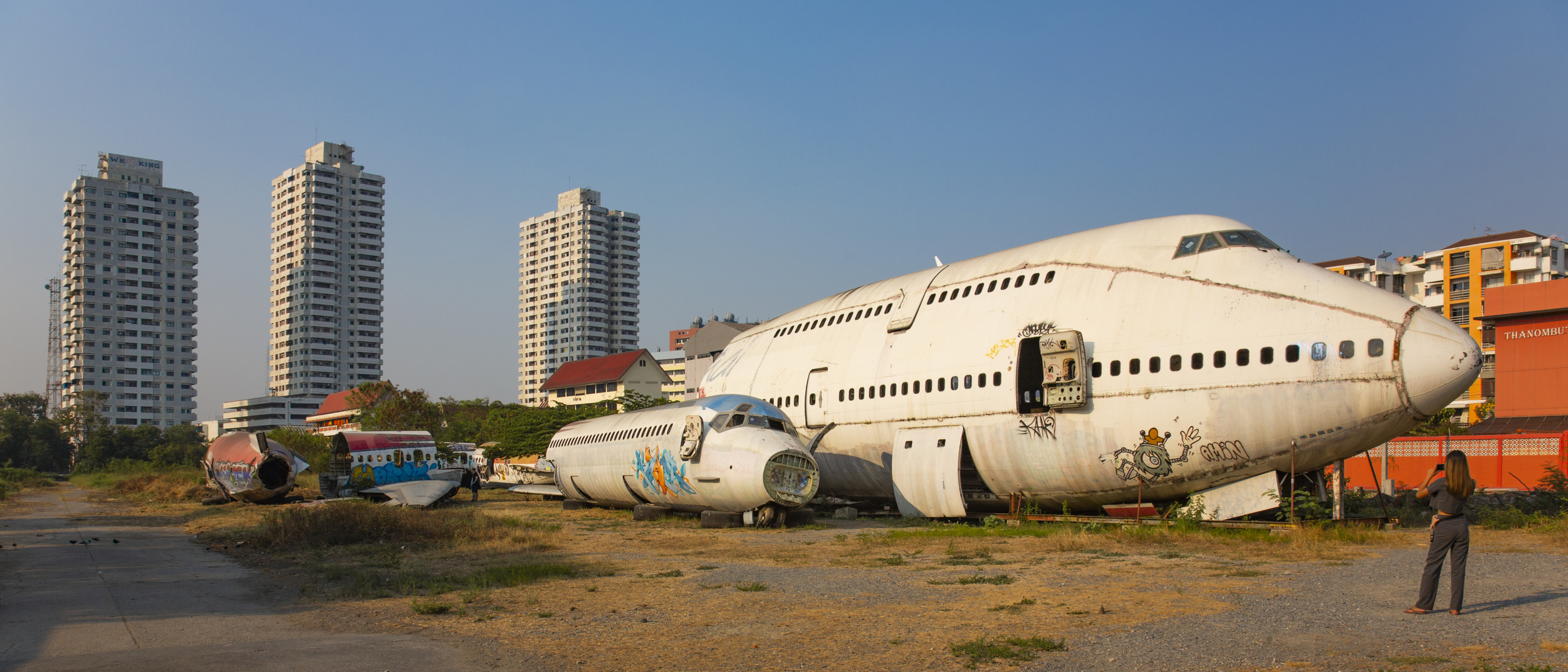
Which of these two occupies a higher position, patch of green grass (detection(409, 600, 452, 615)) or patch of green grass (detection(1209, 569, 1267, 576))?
patch of green grass (detection(409, 600, 452, 615))

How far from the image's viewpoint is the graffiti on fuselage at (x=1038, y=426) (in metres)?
20.9

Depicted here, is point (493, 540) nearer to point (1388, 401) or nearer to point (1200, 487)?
point (1200, 487)

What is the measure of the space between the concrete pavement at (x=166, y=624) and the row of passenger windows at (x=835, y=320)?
1709 cm

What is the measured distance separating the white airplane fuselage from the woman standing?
756cm

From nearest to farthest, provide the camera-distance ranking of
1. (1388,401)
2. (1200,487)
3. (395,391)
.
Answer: (1388,401)
(1200,487)
(395,391)

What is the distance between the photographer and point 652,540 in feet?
70.5

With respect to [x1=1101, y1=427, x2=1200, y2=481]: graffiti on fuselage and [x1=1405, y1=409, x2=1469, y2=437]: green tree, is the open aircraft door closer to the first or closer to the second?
[x1=1101, y1=427, x2=1200, y2=481]: graffiti on fuselage

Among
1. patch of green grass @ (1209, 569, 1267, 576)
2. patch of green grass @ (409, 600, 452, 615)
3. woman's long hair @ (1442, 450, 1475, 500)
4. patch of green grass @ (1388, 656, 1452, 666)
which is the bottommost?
patch of green grass @ (1209, 569, 1267, 576)

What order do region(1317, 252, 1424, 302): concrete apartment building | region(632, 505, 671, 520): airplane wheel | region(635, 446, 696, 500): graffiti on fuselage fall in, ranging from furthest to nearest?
1. region(1317, 252, 1424, 302): concrete apartment building
2. region(632, 505, 671, 520): airplane wheel
3. region(635, 446, 696, 500): graffiti on fuselage

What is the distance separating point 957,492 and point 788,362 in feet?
30.9

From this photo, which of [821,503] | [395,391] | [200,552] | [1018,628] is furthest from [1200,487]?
[395,391]

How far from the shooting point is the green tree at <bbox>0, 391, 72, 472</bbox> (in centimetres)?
9756

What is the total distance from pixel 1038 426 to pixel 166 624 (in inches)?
653

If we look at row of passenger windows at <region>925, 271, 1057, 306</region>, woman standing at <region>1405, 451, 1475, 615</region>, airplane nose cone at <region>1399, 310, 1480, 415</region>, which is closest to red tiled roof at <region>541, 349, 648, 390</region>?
row of passenger windows at <region>925, 271, 1057, 306</region>
